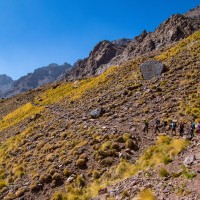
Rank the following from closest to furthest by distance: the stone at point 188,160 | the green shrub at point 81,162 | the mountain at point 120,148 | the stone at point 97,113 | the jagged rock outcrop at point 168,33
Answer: the stone at point 188,160, the mountain at point 120,148, the green shrub at point 81,162, the stone at point 97,113, the jagged rock outcrop at point 168,33

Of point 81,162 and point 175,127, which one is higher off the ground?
point 175,127

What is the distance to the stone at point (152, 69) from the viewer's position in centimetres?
4356

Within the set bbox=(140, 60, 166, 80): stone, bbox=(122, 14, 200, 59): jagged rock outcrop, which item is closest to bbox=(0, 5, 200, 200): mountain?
bbox=(140, 60, 166, 80): stone

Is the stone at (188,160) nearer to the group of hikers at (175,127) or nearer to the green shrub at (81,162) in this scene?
the group of hikers at (175,127)

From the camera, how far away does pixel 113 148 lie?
82.7ft

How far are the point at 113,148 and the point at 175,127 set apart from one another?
5648mm

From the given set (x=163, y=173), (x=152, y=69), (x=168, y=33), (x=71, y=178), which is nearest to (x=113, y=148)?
(x=71, y=178)

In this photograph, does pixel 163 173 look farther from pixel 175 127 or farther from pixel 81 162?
pixel 81 162

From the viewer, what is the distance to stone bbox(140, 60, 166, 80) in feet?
143

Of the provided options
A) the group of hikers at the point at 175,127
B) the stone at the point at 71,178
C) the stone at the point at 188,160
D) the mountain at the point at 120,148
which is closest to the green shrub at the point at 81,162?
the mountain at the point at 120,148

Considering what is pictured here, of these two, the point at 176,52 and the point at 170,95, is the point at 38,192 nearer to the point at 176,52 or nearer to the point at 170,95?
the point at 170,95

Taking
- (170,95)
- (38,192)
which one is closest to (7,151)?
A: (38,192)

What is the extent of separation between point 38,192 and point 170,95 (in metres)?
18.9

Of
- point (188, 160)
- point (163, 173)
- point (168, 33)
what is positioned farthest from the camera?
point (168, 33)
